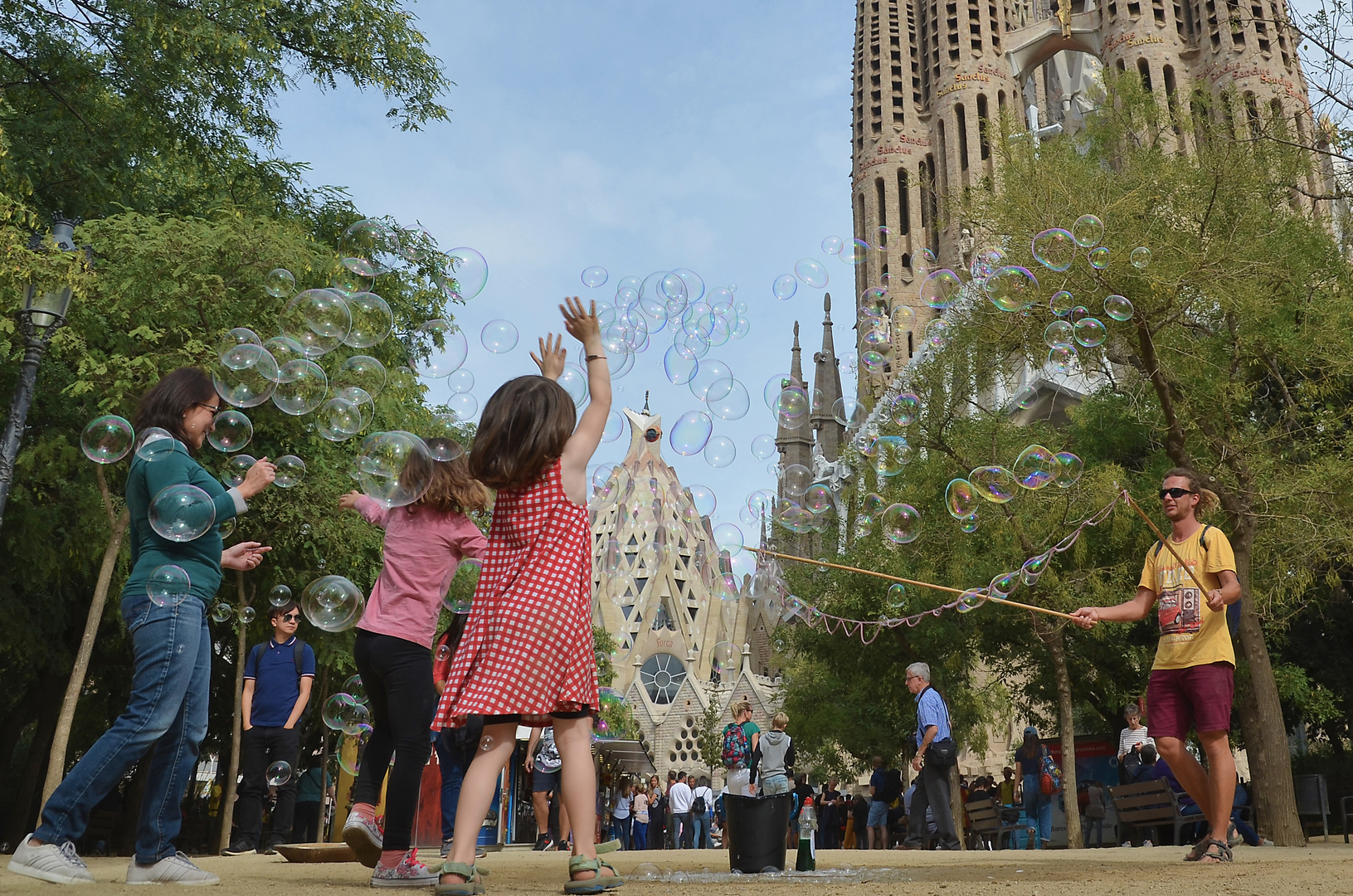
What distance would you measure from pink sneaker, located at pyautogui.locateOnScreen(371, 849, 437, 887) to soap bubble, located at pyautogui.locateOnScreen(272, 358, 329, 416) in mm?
3061

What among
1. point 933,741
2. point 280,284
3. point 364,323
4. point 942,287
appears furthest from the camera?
point 942,287

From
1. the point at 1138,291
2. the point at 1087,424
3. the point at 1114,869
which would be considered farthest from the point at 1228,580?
the point at 1087,424

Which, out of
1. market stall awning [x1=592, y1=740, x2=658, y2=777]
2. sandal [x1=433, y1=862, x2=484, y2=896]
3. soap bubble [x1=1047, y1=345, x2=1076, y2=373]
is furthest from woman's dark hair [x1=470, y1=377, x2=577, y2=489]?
market stall awning [x1=592, y1=740, x2=658, y2=777]

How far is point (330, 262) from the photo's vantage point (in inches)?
460

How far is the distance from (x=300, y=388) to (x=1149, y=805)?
747 cm

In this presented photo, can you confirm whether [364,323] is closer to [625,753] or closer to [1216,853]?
[1216,853]

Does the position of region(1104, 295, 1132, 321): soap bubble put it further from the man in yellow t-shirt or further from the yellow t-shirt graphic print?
the yellow t-shirt graphic print

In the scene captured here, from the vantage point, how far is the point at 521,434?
3957 millimetres

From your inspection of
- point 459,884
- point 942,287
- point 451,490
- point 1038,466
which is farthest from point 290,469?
point 942,287

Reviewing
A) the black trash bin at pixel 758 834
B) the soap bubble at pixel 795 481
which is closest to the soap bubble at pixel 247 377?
the black trash bin at pixel 758 834

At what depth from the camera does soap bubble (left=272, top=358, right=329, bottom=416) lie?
21.5ft

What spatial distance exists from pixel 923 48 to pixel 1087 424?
48981mm

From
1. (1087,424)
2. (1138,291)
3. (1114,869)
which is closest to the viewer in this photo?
(1114,869)

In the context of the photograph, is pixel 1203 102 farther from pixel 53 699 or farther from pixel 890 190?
pixel 890 190
